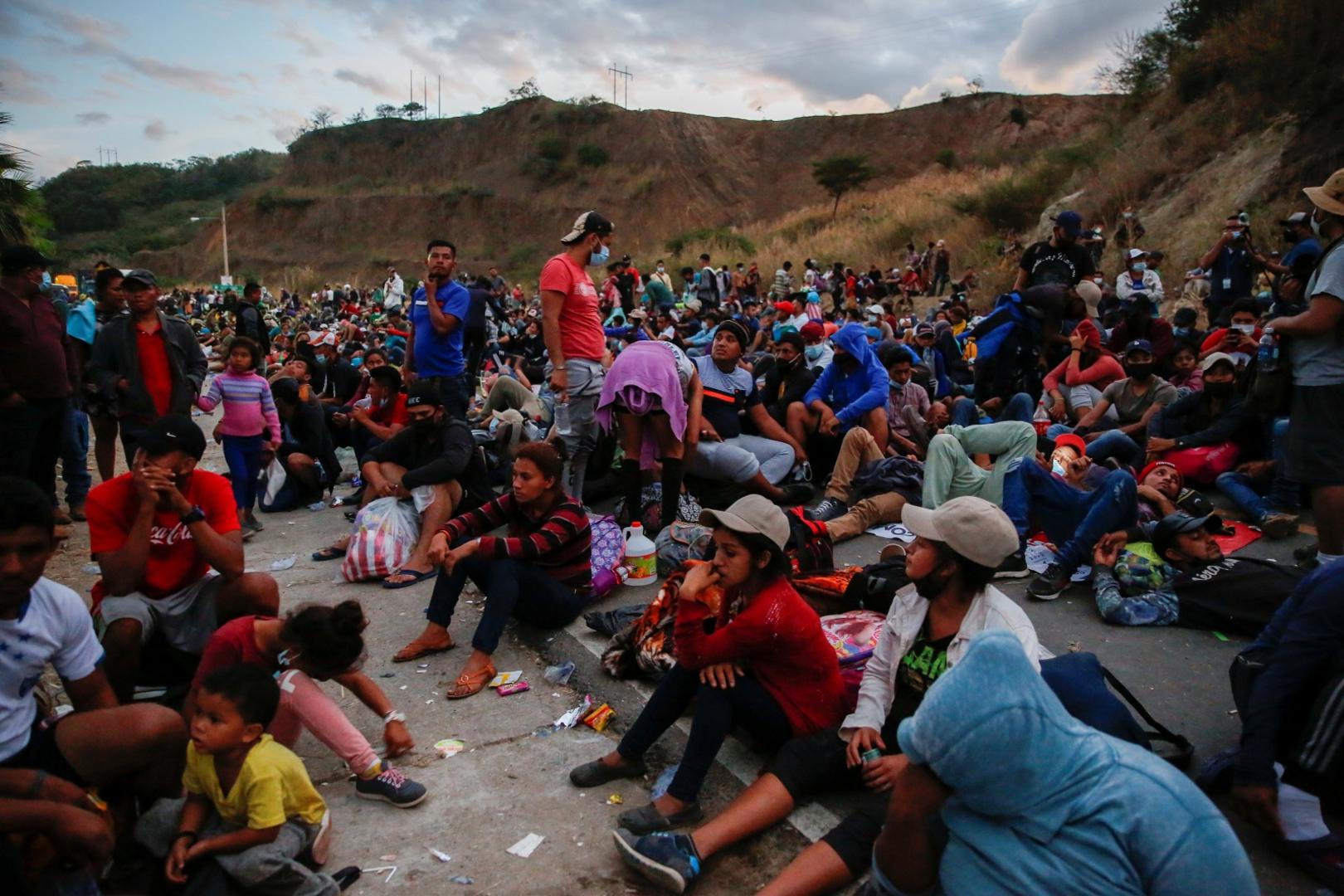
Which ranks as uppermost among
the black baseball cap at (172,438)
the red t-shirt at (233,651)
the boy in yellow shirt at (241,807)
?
the black baseball cap at (172,438)

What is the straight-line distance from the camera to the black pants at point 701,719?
10.5ft

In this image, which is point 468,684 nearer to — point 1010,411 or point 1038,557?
point 1038,557

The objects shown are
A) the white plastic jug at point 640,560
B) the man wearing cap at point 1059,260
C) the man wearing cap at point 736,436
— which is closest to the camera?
the white plastic jug at point 640,560

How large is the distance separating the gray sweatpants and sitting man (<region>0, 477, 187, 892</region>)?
0.16 m

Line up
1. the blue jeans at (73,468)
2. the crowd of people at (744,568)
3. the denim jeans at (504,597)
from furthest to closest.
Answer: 1. the blue jeans at (73,468)
2. the denim jeans at (504,597)
3. the crowd of people at (744,568)

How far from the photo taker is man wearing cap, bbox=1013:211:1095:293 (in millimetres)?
7543

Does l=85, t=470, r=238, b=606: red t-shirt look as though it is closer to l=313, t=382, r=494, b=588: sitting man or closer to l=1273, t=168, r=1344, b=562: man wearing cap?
l=313, t=382, r=494, b=588: sitting man

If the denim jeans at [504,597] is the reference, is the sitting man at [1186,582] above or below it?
above

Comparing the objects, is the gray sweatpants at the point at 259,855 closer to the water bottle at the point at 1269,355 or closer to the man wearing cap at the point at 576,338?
the man wearing cap at the point at 576,338

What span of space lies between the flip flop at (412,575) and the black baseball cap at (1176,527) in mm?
4190

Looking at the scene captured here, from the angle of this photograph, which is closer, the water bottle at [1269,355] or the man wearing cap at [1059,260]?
the water bottle at [1269,355]

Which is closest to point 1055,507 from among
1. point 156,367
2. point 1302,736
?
point 1302,736

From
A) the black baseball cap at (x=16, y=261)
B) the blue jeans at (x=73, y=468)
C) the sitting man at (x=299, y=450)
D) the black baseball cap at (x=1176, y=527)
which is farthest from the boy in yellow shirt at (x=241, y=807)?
the blue jeans at (x=73, y=468)

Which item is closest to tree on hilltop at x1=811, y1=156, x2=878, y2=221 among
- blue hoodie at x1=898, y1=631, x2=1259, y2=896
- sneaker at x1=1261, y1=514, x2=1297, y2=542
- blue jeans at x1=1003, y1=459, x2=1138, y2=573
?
sneaker at x1=1261, y1=514, x2=1297, y2=542
